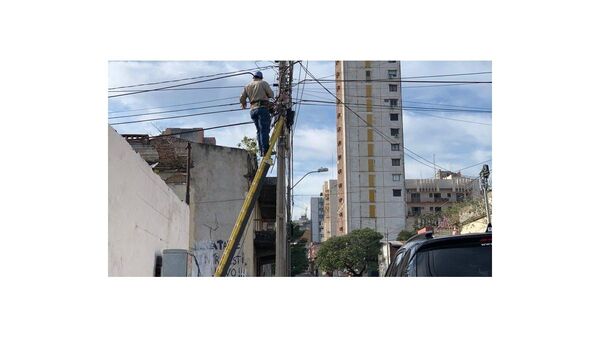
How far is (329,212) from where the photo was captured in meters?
11.3

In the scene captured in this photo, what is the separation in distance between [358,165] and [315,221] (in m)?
1.55

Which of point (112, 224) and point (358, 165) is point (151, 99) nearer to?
point (112, 224)

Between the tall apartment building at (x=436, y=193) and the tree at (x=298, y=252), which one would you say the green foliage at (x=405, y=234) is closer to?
the tall apartment building at (x=436, y=193)

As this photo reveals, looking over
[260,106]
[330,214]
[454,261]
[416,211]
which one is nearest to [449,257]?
[454,261]

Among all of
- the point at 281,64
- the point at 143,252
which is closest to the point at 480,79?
the point at 281,64

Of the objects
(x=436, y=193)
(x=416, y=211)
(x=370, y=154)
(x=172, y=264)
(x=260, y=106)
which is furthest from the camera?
(x=370, y=154)

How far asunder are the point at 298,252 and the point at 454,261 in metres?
8.60

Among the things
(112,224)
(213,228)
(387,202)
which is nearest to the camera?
(112,224)

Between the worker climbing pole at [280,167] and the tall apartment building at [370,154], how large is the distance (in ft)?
2.56

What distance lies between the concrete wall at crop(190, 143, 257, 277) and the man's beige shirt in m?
3.55

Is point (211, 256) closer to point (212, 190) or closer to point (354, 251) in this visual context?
point (212, 190)

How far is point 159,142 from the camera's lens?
10297mm

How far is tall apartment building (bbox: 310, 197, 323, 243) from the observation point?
11.3 metres

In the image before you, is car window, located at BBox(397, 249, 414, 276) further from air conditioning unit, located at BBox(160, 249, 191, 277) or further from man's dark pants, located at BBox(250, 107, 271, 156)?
man's dark pants, located at BBox(250, 107, 271, 156)
